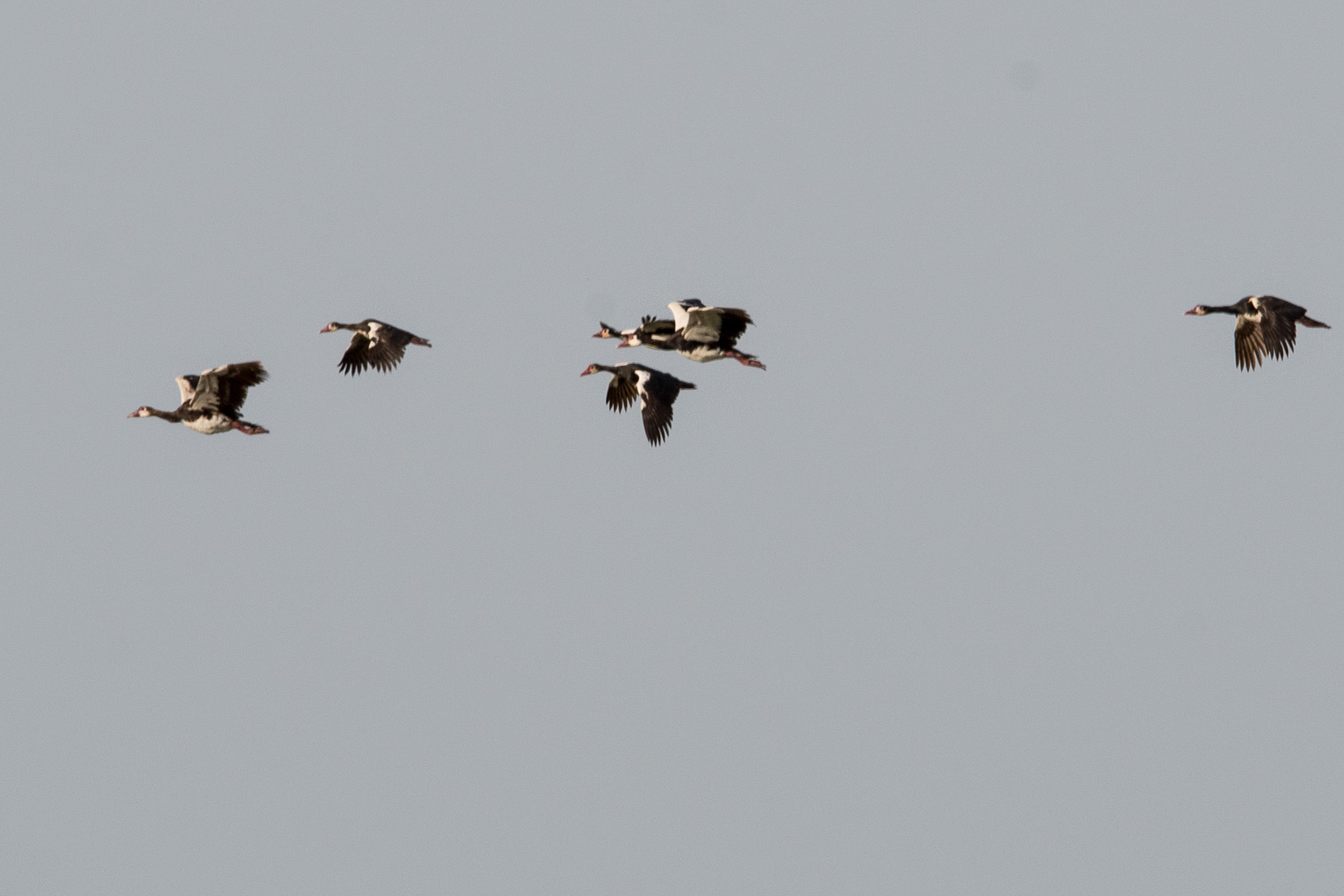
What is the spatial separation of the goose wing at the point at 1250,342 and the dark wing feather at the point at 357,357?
53.7 feet

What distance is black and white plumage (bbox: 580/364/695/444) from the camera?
3562 centimetres

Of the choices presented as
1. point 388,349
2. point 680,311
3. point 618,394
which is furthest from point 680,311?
point 388,349

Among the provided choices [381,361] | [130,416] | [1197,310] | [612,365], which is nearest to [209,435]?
[130,416]

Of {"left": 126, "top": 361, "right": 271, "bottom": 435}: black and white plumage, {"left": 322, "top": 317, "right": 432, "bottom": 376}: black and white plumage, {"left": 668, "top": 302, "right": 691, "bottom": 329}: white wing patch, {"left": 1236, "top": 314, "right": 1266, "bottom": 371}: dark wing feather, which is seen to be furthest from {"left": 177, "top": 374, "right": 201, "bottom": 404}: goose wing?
{"left": 1236, "top": 314, "right": 1266, "bottom": 371}: dark wing feather

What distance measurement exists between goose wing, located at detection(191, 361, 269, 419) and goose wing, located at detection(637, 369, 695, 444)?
6532 mm

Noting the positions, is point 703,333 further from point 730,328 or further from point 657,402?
point 657,402

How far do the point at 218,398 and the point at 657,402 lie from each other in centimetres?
761

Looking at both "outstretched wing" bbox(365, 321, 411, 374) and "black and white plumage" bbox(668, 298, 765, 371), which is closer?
"black and white plumage" bbox(668, 298, 765, 371)

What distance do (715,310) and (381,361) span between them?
7582 mm

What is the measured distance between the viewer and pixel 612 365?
39344 mm

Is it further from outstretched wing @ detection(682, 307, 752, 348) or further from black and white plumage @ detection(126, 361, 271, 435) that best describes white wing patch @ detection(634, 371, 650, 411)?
black and white plumage @ detection(126, 361, 271, 435)

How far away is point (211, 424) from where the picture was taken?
119 feet

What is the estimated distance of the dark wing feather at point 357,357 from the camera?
39906mm

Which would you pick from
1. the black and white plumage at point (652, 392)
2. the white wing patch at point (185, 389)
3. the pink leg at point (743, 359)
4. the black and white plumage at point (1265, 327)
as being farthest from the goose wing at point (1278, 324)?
the white wing patch at point (185, 389)
